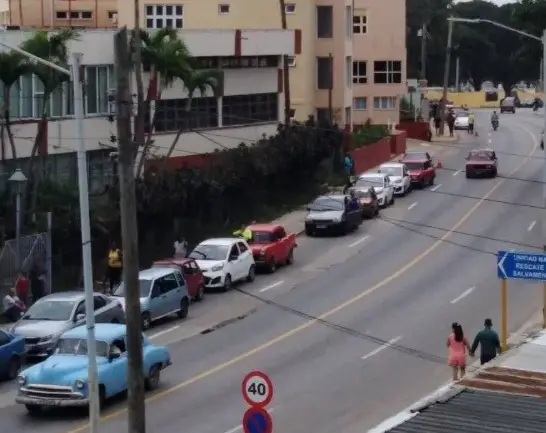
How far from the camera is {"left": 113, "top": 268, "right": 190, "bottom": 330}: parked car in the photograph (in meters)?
34.3

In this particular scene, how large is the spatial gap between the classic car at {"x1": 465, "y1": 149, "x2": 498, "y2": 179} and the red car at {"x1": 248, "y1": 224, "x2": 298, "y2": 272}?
22.5m

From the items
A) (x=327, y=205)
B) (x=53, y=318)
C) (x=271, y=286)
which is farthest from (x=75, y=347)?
(x=327, y=205)

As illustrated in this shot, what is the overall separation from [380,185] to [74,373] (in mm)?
33090

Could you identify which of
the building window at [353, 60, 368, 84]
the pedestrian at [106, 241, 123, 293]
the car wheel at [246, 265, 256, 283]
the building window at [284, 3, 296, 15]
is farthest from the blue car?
the building window at [353, 60, 368, 84]

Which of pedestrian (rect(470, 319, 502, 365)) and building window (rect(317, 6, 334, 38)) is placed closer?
pedestrian (rect(470, 319, 502, 365))

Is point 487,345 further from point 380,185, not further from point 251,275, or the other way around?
point 380,185

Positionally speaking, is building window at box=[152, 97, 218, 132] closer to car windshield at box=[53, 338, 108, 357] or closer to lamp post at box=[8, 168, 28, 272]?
lamp post at box=[8, 168, 28, 272]

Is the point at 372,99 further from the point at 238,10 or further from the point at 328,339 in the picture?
the point at 328,339

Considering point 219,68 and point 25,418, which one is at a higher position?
point 219,68

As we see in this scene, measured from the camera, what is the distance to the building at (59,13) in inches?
2648

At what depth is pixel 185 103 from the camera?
54.3 metres

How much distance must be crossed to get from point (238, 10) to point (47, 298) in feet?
138

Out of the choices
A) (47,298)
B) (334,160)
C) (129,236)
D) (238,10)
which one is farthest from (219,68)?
(129,236)

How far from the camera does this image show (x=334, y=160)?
64062mm
